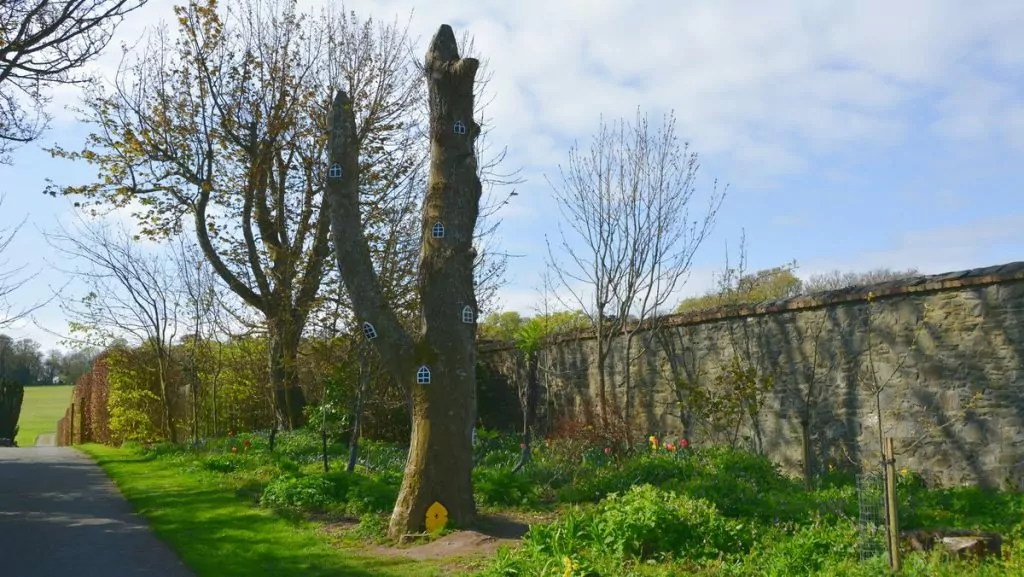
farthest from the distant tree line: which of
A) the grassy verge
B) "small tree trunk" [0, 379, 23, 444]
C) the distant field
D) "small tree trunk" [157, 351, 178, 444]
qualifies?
the grassy verge

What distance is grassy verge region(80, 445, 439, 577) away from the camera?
7961mm

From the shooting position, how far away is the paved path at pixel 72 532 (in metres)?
8.30

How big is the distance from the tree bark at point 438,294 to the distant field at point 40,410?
1327 inches

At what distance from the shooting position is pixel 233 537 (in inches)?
371

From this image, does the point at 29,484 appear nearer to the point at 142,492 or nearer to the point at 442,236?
the point at 142,492

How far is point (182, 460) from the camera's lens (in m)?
16.1

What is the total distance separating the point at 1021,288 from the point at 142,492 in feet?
38.7

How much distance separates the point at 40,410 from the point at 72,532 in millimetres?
54515

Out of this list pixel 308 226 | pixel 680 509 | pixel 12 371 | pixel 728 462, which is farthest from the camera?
pixel 12 371

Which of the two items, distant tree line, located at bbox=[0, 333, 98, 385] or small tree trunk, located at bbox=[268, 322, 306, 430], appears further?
distant tree line, located at bbox=[0, 333, 98, 385]

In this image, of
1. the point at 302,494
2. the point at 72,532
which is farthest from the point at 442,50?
the point at 72,532

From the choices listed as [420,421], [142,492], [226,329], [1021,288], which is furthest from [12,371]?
[1021,288]

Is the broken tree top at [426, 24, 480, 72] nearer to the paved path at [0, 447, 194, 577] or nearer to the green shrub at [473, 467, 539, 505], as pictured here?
the green shrub at [473, 467, 539, 505]

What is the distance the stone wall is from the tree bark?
4.77 meters
